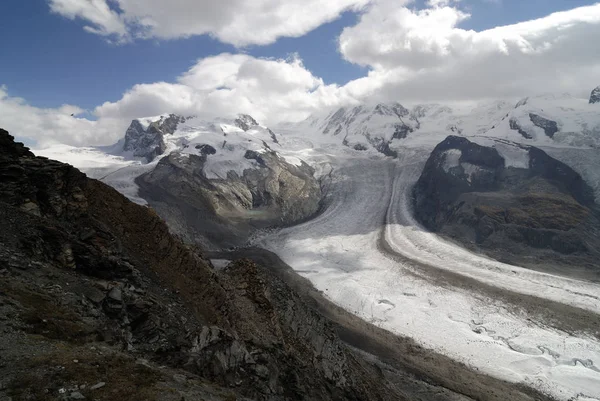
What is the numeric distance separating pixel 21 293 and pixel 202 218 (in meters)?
70.4

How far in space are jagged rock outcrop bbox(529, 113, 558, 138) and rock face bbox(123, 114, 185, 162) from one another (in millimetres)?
125990

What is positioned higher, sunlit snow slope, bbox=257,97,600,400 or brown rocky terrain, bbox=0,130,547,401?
brown rocky terrain, bbox=0,130,547,401

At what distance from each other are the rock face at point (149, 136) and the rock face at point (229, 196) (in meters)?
33.3

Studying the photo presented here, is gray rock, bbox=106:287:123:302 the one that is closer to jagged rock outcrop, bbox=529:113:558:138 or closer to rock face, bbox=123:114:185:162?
rock face, bbox=123:114:185:162

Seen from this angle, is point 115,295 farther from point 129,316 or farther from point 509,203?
point 509,203

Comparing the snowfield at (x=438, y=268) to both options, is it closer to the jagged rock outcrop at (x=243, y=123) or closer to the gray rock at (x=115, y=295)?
the gray rock at (x=115, y=295)

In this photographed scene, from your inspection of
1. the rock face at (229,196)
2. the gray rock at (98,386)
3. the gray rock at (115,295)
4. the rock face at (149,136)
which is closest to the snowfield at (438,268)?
the rock face at (229,196)

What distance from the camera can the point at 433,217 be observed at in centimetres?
8850

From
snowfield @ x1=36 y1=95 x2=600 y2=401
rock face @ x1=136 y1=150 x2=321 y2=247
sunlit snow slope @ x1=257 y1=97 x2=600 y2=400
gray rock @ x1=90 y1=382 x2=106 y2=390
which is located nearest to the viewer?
gray rock @ x1=90 y1=382 x2=106 y2=390

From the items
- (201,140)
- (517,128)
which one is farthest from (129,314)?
(517,128)

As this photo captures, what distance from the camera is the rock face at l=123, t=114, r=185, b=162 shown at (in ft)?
463

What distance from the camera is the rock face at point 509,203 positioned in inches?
2717

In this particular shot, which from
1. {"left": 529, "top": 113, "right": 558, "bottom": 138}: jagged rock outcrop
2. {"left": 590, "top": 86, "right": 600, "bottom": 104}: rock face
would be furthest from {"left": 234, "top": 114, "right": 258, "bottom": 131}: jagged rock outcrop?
{"left": 590, "top": 86, "right": 600, "bottom": 104}: rock face

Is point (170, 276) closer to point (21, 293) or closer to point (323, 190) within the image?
point (21, 293)
